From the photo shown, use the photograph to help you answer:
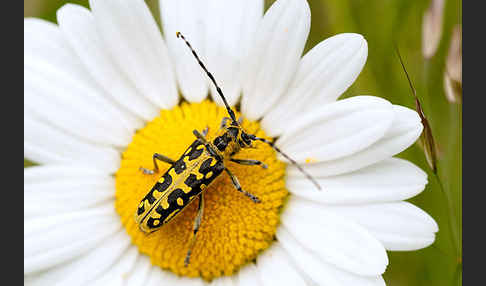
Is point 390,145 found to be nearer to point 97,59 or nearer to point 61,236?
point 97,59

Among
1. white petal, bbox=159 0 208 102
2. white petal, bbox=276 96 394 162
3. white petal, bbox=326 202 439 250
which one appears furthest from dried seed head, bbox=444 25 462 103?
white petal, bbox=159 0 208 102

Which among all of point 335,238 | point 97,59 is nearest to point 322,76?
point 335,238

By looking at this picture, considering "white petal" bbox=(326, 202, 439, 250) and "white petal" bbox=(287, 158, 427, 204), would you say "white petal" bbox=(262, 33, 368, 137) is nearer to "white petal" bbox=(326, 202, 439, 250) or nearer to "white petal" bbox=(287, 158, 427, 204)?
"white petal" bbox=(287, 158, 427, 204)

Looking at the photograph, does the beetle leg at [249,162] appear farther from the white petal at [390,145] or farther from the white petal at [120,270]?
the white petal at [120,270]

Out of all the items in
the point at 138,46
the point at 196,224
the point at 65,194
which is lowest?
the point at 196,224

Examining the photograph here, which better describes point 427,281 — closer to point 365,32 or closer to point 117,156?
point 365,32

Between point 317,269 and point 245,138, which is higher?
point 245,138
